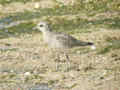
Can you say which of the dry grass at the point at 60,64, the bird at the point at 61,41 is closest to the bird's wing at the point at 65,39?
the bird at the point at 61,41

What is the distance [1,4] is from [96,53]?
703 centimetres

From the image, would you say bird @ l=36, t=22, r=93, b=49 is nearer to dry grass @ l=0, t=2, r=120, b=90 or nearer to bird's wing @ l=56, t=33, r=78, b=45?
bird's wing @ l=56, t=33, r=78, b=45

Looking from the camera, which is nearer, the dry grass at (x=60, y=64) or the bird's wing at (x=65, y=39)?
the dry grass at (x=60, y=64)

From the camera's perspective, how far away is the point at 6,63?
37.6ft

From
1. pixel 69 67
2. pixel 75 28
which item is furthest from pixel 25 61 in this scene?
pixel 75 28

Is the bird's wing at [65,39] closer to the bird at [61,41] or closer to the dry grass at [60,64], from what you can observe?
the bird at [61,41]

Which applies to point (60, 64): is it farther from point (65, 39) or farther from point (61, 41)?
point (65, 39)

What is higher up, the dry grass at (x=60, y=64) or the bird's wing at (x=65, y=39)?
the bird's wing at (x=65, y=39)

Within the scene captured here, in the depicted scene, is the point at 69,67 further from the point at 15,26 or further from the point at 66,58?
the point at 15,26

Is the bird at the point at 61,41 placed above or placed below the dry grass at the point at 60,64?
above

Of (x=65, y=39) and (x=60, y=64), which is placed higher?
(x=65, y=39)

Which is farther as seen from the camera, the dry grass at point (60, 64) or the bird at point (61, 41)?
the bird at point (61, 41)

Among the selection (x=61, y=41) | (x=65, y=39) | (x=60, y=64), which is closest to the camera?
(x=60, y=64)

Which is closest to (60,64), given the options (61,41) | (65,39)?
(61,41)
